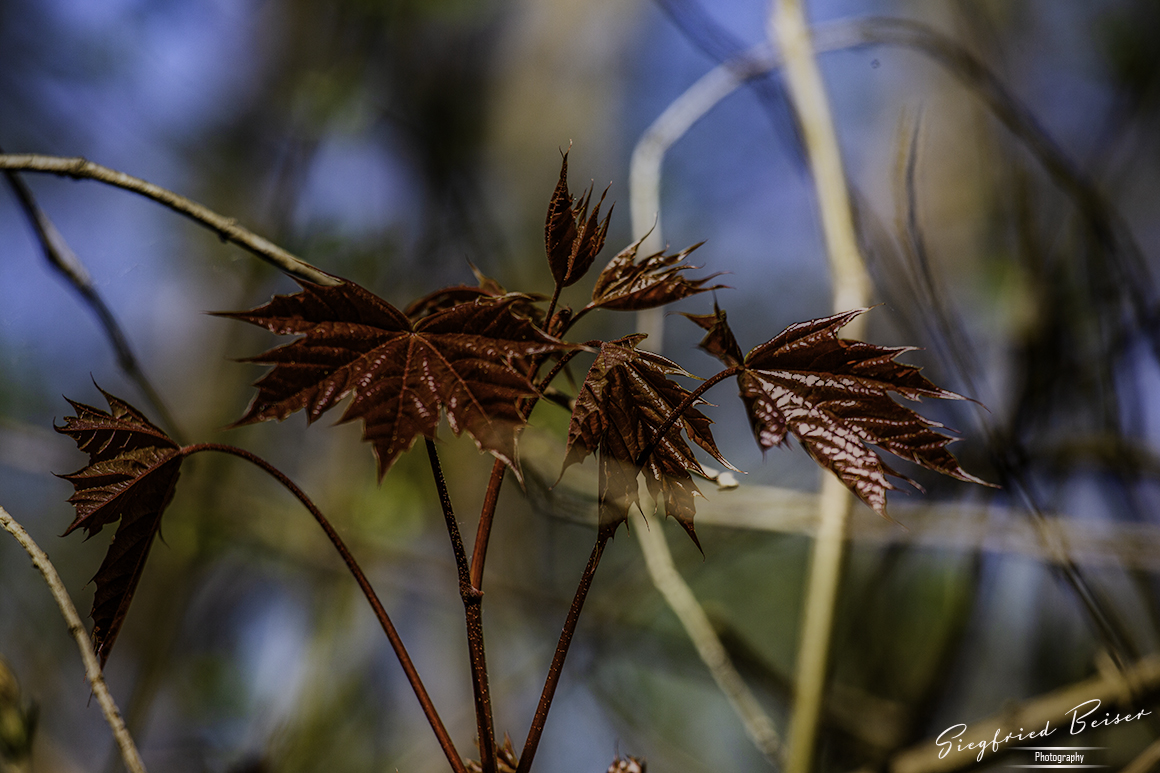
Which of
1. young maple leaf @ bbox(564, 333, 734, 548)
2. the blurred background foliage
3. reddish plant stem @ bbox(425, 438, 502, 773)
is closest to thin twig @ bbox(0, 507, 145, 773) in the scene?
reddish plant stem @ bbox(425, 438, 502, 773)

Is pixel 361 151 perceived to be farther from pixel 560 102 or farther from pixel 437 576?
pixel 437 576

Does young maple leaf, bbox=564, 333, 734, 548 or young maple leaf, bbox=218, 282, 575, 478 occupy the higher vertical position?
young maple leaf, bbox=218, 282, 575, 478

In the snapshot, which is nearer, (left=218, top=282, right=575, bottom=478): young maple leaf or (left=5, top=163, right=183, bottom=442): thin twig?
(left=218, top=282, right=575, bottom=478): young maple leaf

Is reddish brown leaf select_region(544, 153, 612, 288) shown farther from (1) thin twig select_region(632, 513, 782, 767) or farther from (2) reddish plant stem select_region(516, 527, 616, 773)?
(1) thin twig select_region(632, 513, 782, 767)

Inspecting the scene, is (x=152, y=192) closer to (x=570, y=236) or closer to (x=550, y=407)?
(x=570, y=236)

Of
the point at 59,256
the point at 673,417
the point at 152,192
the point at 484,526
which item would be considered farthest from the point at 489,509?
the point at 59,256

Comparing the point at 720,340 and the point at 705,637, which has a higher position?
the point at 720,340
